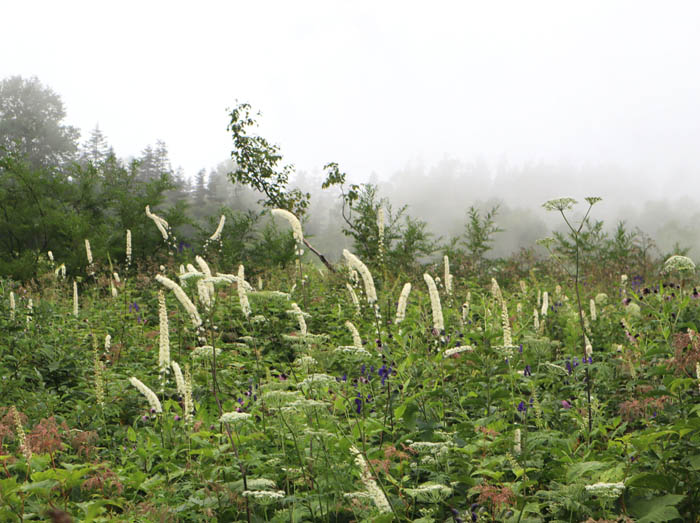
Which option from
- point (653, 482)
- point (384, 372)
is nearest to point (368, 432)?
point (384, 372)

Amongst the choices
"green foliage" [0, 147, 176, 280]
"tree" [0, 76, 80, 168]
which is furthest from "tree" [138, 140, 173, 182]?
"green foliage" [0, 147, 176, 280]

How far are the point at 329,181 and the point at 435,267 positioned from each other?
4.27m

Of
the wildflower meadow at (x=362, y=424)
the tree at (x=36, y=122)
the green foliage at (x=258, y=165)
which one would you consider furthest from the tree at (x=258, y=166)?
the tree at (x=36, y=122)

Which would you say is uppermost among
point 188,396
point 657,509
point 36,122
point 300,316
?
point 36,122

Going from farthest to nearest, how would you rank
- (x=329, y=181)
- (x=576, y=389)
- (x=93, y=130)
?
1. (x=93, y=130)
2. (x=329, y=181)
3. (x=576, y=389)

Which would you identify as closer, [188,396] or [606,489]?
[606,489]

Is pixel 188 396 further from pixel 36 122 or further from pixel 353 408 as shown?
pixel 36 122

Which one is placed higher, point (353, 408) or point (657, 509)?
point (353, 408)

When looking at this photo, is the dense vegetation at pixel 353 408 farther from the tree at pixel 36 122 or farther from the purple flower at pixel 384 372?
the tree at pixel 36 122

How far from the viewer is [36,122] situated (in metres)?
65.0

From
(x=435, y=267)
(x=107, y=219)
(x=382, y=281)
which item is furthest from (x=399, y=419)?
(x=107, y=219)

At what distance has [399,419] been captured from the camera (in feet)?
13.6

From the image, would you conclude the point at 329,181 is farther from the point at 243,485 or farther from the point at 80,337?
the point at 243,485

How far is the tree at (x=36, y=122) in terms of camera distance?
205 ft
